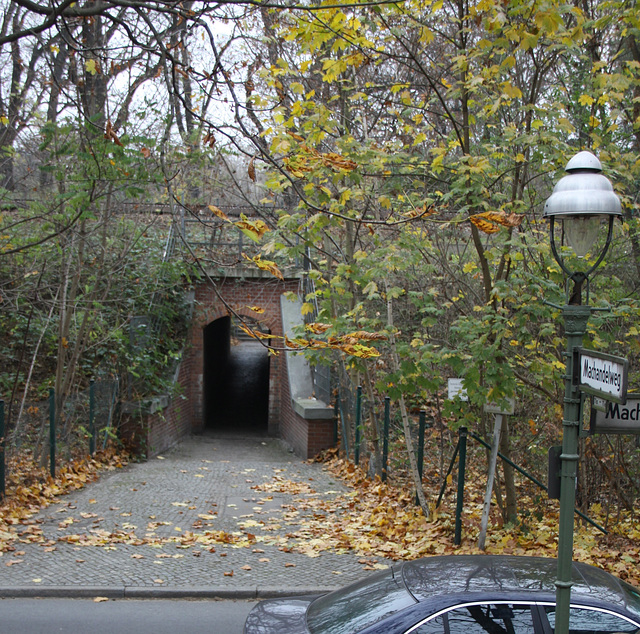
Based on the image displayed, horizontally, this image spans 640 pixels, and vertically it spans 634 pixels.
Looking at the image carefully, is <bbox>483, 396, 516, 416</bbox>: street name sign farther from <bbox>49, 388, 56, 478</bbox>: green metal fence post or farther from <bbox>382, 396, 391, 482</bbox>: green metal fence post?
<bbox>49, 388, 56, 478</bbox>: green metal fence post

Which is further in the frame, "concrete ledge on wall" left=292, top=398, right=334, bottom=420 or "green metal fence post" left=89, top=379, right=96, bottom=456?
"concrete ledge on wall" left=292, top=398, right=334, bottom=420

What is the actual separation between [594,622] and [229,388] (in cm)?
2375

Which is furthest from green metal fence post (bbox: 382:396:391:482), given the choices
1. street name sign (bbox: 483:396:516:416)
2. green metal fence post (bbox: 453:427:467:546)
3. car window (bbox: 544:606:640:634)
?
car window (bbox: 544:606:640:634)

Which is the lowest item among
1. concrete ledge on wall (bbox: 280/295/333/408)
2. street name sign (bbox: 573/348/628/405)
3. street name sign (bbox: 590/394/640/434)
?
concrete ledge on wall (bbox: 280/295/333/408)

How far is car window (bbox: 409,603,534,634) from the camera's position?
11.0 feet

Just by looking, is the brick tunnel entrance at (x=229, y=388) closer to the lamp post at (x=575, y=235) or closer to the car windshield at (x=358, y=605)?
the car windshield at (x=358, y=605)

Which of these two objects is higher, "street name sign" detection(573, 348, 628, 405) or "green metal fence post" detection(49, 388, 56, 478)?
"street name sign" detection(573, 348, 628, 405)

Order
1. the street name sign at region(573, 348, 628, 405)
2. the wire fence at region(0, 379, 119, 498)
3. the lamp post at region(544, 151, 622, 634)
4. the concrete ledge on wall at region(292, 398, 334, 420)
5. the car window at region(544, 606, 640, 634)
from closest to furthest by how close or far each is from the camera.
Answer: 1. the car window at region(544, 606, 640, 634)
2. the street name sign at region(573, 348, 628, 405)
3. the lamp post at region(544, 151, 622, 634)
4. the wire fence at region(0, 379, 119, 498)
5. the concrete ledge on wall at region(292, 398, 334, 420)

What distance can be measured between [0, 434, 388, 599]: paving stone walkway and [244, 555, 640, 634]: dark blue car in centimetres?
303

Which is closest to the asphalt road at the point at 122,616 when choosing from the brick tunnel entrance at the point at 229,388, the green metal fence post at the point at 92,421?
the green metal fence post at the point at 92,421

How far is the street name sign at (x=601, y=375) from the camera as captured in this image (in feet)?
11.5

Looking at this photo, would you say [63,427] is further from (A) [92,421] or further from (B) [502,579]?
(B) [502,579]

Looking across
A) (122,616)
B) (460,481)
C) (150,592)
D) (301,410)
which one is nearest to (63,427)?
(301,410)

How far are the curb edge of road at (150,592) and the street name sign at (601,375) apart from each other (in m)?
3.92
